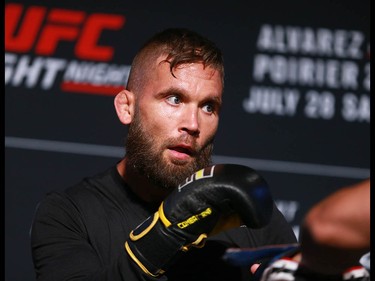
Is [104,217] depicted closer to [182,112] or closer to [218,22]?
[182,112]

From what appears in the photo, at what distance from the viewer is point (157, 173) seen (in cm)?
130

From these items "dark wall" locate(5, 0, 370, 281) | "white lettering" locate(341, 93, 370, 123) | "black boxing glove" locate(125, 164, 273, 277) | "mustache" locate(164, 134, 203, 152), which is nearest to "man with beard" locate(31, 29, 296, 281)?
"mustache" locate(164, 134, 203, 152)

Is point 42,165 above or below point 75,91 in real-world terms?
below

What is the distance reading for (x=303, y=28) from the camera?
7.14 ft

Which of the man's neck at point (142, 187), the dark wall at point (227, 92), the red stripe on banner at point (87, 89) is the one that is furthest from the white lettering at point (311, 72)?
the man's neck at point (142, 187)

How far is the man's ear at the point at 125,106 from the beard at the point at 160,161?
0.18 ft

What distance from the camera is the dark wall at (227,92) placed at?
2.06m

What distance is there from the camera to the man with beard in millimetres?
1260

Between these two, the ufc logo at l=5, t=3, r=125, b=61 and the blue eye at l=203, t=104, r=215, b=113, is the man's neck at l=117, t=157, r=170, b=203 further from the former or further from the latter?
the ufc logo at l=5, t=3, r=125, b=61

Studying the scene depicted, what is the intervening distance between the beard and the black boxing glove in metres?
0.24

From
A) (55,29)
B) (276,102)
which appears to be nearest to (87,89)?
(55,29)

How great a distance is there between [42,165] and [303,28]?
0.93m

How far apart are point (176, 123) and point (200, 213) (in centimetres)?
34

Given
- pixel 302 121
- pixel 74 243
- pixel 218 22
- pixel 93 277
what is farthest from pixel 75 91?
pixel 93 277
